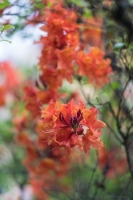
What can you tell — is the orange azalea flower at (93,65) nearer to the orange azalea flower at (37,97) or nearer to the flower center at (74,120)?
the orange azalea flower at (37,97)

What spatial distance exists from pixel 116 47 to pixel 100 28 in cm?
45

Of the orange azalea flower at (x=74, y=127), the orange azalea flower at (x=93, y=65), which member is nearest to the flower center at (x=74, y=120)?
the orange azalea flower at (x=74, y=127)

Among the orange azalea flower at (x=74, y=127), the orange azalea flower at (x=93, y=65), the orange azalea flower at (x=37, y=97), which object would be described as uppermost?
the orange azalea flower at (x=74, y=127)

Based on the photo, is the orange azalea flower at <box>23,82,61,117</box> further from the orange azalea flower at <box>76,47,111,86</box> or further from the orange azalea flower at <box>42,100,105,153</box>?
the orange azalea flower at <box>42,100,105,153</box>

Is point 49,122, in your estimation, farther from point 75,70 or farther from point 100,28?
point 100,28

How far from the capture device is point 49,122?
937 millimetres

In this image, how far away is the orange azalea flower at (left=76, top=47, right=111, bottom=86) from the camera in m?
1.27

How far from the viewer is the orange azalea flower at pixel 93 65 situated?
1271 millimetres

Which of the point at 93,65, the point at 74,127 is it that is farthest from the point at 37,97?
the point at 74,127

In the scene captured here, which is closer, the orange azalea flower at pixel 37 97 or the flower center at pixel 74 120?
the flower center at pixel 74 120

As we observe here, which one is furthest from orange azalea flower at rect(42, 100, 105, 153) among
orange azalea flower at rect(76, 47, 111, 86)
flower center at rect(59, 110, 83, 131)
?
orange azalea flower at rect(76, 47, 111, 86)

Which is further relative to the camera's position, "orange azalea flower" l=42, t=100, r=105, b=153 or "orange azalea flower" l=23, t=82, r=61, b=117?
"orange azalea flower" l=23, t=82, r=61, b=117

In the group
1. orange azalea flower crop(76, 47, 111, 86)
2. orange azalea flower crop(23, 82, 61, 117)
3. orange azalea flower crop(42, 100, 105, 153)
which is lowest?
orange azalea flower crop(23, 82, 61, 117)

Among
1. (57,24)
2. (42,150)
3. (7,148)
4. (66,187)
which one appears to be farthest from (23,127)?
(57,24)
